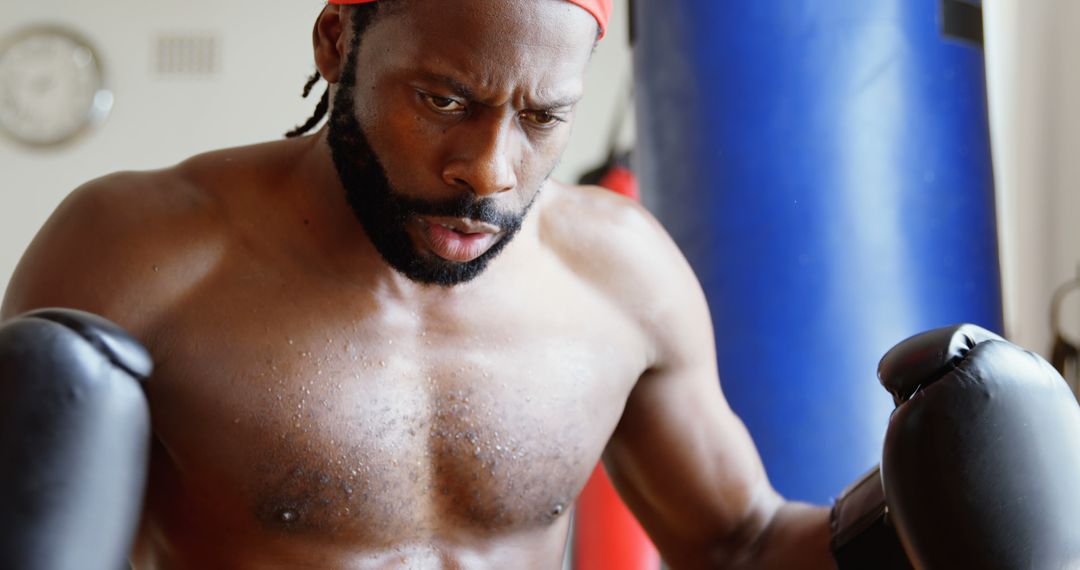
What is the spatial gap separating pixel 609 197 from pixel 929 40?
2.02 feet

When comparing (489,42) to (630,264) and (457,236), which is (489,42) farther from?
(630,264)

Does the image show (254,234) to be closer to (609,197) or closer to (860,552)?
(609,197)

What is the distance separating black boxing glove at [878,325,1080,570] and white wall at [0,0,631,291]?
3184 millimetres

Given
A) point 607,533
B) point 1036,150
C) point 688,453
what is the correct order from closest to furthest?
point 688,453 → point 607,533 → point 1036,150

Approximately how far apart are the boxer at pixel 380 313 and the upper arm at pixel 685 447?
0.11 feet

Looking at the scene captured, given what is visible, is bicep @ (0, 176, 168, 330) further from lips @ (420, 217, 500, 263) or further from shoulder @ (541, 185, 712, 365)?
shoulder @ (541, 185, 712, 365)

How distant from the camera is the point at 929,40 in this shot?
1701mm

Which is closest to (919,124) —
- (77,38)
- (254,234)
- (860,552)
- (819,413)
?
(819,413)

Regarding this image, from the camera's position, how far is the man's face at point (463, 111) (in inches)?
39.1

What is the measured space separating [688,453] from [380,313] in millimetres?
403

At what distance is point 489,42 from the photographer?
99cm

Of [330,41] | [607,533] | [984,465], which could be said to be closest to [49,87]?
[607,533]

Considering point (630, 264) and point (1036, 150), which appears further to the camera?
point (1036, 150)

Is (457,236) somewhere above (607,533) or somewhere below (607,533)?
above
